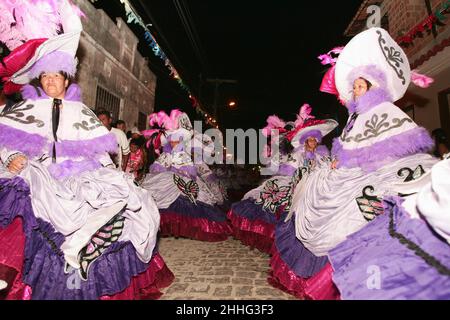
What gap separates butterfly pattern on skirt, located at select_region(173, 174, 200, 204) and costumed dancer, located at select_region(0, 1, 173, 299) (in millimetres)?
3143

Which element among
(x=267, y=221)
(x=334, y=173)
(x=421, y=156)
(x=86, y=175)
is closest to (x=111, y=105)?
(x=267, y=221)

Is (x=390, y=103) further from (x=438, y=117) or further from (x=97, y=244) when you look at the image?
(x=438, y=117)

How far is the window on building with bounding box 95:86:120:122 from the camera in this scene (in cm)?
895

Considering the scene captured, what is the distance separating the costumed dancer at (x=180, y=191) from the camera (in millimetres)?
5953

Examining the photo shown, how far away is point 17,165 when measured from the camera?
2.37 m

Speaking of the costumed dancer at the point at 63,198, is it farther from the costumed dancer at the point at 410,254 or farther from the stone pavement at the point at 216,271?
the costumed dancer at the point at 410,254

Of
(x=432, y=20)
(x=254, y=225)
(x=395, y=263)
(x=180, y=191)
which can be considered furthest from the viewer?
(x=432, y=20)

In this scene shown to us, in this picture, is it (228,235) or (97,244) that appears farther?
(228,235)

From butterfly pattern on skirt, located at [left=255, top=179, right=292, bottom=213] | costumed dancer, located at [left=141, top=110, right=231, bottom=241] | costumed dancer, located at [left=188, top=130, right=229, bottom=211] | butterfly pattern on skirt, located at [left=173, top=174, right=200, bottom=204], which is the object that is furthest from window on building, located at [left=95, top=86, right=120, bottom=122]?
butterfly pattern on skirt, located at [left=255, top=179, right=292, bottom=213]

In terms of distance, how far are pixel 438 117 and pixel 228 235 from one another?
5913mm

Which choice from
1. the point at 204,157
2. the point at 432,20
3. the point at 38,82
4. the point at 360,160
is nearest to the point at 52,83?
the point at 38,82

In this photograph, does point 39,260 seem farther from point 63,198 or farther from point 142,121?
point 142,121

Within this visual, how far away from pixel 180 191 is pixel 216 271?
8.73 feet
